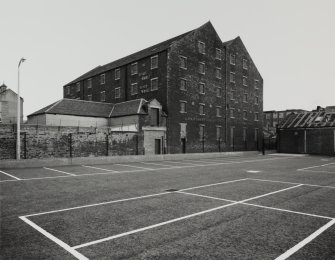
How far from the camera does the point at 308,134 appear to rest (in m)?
42.9

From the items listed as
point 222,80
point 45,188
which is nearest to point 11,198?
point 45,188

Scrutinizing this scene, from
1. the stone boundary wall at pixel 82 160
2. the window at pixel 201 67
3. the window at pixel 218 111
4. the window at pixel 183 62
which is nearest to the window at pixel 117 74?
the window at pixel 183 62

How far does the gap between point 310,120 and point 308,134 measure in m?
2.70

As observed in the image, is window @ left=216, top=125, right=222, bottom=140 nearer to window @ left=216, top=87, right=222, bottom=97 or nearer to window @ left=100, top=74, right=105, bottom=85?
window @ left=216, top=87, right=222, bottom=97

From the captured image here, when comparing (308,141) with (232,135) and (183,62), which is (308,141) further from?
(183,62)

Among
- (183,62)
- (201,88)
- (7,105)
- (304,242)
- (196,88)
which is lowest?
(304,242)

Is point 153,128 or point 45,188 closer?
point 45,188

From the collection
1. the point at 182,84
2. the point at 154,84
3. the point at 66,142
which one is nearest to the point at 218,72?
the point at 182,84

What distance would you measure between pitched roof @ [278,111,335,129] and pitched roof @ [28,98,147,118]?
27.4 m

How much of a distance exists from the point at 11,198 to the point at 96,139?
1709 centimetres

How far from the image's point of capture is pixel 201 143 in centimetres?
3778

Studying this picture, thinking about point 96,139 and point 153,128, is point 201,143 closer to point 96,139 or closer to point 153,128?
point 153,128

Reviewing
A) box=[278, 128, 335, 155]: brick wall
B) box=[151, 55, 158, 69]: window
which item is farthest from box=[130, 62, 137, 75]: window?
box=[278, 128, 335, 155]: brick wall

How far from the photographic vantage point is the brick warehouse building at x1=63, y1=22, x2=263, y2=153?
34.2 meters
